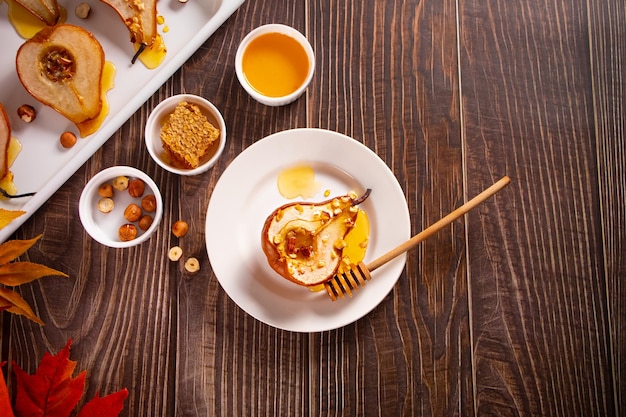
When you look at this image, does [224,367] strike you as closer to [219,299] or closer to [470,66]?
[219,299]

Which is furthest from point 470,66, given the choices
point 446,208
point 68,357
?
point 68,357

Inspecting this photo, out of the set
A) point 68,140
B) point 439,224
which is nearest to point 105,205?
point 68,140

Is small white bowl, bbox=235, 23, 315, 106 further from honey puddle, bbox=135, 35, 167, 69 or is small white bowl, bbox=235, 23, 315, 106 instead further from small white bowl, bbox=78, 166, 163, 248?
small white bowl, bbox=78, 166, 163, 248

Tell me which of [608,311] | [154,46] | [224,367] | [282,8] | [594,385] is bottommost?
[224,367]

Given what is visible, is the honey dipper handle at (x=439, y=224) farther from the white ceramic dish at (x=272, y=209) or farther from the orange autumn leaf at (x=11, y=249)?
the orange autumn leaf at (x=11, y=249)

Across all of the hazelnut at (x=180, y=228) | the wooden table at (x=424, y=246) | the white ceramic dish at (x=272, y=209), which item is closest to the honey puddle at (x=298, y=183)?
the white ceramic dish at (x=272, y=209)
